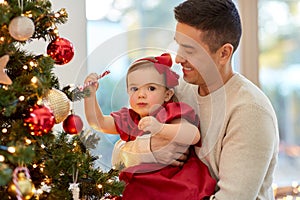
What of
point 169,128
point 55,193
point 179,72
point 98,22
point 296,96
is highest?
point 98,22

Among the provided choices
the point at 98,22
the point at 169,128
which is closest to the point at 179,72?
the point at 169,128

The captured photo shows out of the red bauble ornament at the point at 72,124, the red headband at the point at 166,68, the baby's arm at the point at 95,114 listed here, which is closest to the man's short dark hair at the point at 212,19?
the red headband at the point at 166,68

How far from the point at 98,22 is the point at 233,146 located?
46.0 inches

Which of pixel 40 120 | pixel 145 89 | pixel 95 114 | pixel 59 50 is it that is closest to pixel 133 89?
pixel 145 89

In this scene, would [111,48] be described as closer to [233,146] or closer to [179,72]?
[179,72]

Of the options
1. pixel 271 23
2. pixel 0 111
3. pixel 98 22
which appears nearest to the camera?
pixel 0 111

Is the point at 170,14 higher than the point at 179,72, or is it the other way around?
the point at 170,14

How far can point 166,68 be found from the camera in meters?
1.53

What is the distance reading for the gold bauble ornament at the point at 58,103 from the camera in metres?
1.32

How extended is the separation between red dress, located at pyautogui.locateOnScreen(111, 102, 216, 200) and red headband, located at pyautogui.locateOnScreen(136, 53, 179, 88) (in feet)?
0.22

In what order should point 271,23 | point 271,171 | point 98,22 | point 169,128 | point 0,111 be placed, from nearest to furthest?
1. point 0,111
2. point 169,128
3. point 271,171
4. point 98,22
5. point 271,23

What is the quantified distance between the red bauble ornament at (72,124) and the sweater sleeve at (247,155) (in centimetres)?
46

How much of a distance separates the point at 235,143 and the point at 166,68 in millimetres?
312

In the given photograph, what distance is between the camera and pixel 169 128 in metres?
1.47
